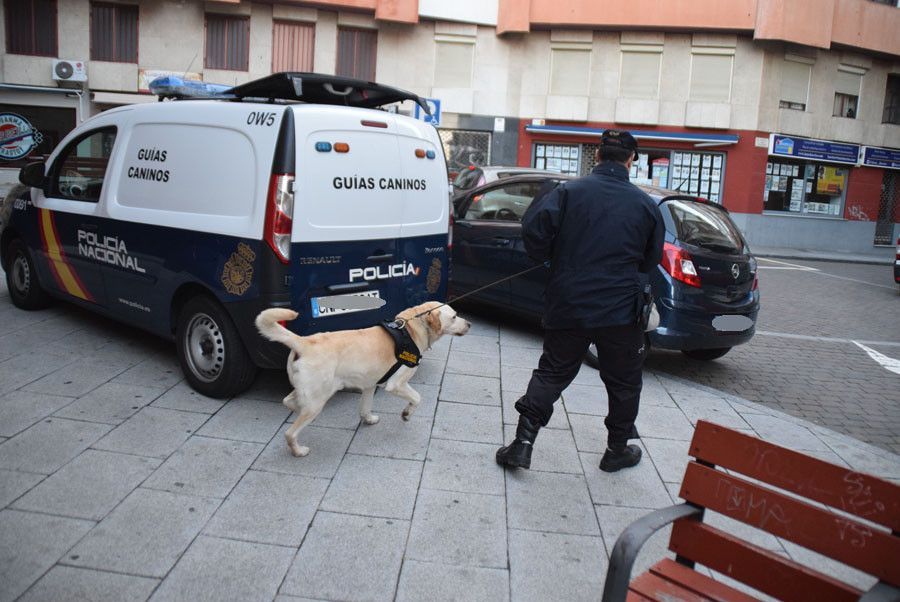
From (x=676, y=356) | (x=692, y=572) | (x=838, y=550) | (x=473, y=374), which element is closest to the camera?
(x=838, y=550)

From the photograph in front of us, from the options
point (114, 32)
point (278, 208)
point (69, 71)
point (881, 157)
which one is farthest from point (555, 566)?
point (881, 157)

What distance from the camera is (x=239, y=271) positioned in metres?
4.68

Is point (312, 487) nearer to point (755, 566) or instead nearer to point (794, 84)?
point (755, 566)

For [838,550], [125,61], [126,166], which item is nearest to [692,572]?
[838,550]

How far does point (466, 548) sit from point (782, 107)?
77.0 feet

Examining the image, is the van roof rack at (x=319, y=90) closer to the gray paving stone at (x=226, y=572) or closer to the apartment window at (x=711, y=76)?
the gray paving stone at (x=226, y=572)

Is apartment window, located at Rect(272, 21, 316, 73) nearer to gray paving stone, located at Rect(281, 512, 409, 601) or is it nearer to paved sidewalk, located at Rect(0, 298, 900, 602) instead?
paved sidewalk, located at Rect(0, 298, 900, 602)

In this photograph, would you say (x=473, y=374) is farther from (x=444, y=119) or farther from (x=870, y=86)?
(x=870, y=86)

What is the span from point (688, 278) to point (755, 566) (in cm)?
409

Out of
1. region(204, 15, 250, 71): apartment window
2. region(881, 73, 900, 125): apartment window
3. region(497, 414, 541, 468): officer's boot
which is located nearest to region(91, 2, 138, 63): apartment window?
region(204, 15, 250, 71): apartment window

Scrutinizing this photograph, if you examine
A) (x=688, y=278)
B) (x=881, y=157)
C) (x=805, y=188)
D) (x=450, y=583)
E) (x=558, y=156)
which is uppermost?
(x=881, y=157)

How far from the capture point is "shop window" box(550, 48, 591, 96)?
75.5 ft

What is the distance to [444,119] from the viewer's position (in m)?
22.8

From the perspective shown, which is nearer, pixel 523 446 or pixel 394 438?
pixel 523 446
